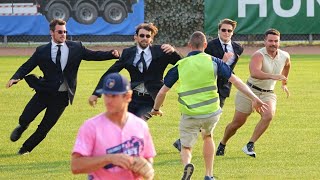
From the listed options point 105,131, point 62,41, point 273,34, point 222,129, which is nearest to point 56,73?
point 62,41

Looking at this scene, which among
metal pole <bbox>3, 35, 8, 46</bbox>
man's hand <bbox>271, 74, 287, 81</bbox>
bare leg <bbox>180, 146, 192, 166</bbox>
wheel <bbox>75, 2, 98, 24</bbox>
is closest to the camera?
bare leg <bbox>180, 146, 192, 166</bbox>

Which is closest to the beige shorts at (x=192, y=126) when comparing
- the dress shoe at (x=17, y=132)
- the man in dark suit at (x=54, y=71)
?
the man in dark suit at (x=54, y=71)

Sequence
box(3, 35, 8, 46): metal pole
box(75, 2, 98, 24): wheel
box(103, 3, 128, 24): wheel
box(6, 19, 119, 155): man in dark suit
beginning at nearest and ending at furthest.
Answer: box(6, 19, 119, 155): man in dark suit, box(75, 2, 98, 24): wheel, box(103, 3, 128, 24): wheel, box(3, 35, 8, 46): metal pole

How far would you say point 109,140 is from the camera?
7.22m

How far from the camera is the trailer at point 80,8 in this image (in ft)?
131

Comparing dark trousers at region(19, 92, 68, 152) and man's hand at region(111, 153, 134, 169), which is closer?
man's hand at region(111, 153, 134, 169)

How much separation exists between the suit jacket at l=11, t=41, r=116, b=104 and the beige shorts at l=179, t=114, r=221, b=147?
116 inches

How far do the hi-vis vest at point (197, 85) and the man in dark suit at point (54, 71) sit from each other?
110 inches

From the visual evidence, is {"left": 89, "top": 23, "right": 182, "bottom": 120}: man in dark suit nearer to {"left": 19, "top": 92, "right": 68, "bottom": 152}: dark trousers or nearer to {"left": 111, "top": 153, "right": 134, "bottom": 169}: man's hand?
{"left": 19, "top": 92, "right": 68, "bottom": 152}: dark trousers

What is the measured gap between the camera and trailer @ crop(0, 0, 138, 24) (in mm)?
40062

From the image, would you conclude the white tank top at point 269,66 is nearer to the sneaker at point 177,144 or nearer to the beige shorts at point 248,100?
the beige shorts at point 248,100

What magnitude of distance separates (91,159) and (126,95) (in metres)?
0.55

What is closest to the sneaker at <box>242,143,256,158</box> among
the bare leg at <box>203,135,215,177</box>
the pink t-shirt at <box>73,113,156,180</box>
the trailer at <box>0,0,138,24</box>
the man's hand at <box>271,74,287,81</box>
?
the man's hand at <box>271,74,287,81</box>

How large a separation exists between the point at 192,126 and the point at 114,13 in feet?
94.4
